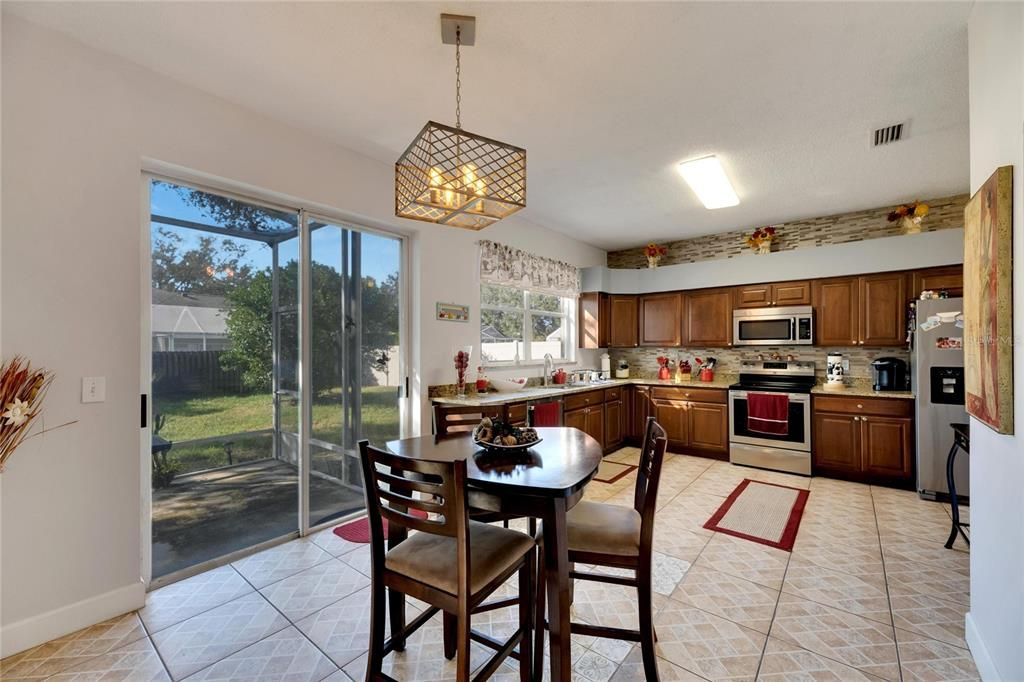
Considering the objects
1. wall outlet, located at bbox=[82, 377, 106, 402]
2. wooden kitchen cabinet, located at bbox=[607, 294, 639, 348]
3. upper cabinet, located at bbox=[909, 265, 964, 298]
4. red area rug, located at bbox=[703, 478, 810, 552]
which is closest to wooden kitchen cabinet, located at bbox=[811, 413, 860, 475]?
red area rug, located at bbox=[703, 478, 810, 552]

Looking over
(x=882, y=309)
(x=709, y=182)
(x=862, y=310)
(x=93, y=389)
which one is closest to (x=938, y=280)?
(x=882, y=309)

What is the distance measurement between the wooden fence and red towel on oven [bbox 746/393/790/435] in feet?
15.6

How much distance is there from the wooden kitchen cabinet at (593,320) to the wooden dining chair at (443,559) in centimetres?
421

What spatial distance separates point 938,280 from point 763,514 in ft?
9.48

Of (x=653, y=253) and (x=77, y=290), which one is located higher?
(x=653, y=253)

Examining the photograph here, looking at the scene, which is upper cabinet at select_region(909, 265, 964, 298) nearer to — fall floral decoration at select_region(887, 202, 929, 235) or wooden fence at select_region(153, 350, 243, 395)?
fall floral decoration at select_region(887, 202, 929, 235)

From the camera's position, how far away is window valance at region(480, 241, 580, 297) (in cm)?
432

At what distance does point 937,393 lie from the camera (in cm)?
359

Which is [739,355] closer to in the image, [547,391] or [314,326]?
[547,391]

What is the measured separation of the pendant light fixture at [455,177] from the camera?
1.72 meters

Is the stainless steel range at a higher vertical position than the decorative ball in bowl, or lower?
lower

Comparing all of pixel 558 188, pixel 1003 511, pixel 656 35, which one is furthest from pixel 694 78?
pixel 1003 511

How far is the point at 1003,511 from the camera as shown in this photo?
4.99ft

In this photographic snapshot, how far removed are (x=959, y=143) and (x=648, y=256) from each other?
3.08 meters
